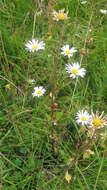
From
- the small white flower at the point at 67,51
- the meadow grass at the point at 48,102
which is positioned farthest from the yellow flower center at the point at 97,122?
the small white flower at the point at 67,51

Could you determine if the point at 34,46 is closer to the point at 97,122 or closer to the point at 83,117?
the point at 83,117

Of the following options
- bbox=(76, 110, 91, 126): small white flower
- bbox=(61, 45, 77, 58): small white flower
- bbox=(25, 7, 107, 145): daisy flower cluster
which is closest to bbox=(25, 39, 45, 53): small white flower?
bbox=(25, 7, 107, 145): daisy flower cluster

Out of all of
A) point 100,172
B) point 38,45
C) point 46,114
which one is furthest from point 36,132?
point 38,45

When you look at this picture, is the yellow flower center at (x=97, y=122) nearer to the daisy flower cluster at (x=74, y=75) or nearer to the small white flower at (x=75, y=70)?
the daisy flower cluster at (x=74, y=75)

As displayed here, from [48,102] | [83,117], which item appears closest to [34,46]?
[48,102]

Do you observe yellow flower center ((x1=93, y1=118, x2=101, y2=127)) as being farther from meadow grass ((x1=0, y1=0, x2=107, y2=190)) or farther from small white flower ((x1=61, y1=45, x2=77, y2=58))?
small white flower ((x1=61, y1=45, x2=77, y2=58))
